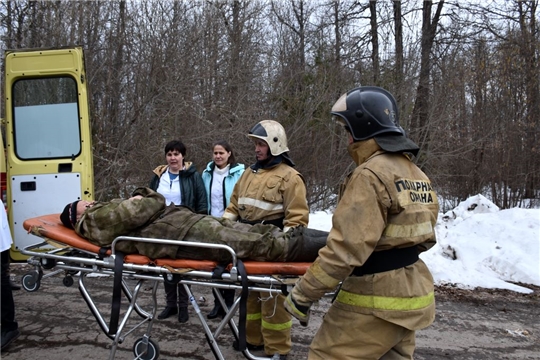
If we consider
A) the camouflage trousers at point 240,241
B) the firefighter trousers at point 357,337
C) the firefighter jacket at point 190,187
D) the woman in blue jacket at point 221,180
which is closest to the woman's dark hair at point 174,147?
the firefighter jacket at point 190,187

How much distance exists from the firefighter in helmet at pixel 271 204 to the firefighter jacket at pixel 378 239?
1.21 meters

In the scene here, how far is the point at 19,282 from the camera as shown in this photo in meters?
5.14

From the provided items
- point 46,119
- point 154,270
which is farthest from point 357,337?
point 46,119

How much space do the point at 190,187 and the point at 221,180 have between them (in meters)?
0.33

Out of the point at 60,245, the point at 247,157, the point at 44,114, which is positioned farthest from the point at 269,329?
the point at 247,157

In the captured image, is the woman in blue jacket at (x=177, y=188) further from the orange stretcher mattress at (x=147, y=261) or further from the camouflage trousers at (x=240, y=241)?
the camouflage trousers at (x=240, y=241)

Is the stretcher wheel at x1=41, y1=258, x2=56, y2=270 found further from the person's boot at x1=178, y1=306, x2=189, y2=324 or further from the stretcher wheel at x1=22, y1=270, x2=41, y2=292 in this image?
the person's boot at x1=178, y1=306, x2=189, y2=324

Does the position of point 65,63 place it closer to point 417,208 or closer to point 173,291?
point 173,291

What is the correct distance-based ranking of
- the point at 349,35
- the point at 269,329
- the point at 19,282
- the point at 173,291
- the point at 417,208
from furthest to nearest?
the point at 349,35
the point at 19,282
the point at 173,291
the point at 269,329
the point at 417,208

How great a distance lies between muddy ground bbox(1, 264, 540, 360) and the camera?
343 centimetres

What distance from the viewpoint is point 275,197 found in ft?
10.6

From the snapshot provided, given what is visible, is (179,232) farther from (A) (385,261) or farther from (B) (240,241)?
(A) (385,261)

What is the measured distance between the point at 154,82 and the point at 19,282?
196 inches

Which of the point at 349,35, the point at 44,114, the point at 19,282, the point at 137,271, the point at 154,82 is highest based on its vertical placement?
the point at 349,35
